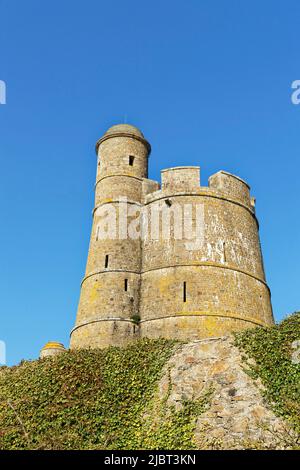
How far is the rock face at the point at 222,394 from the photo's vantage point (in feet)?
38.3

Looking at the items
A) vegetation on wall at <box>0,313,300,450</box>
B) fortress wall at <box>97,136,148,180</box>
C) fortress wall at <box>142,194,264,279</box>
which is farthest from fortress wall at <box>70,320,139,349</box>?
fortress wall at <box>97,136,148,180</box>

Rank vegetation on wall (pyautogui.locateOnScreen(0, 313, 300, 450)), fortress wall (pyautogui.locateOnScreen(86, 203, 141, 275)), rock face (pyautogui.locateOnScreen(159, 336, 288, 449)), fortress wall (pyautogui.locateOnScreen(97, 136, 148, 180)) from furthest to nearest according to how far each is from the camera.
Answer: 1. fortress wall (pyautogui.locateOnScreen(97, 136, 148, 180))
2. fortress wall (pyautogui.locateOnScreen(86, 203, 141, 275))
3. vegetation on wall (pyautogui.locateOnScreen(0, 313, 300, 450))
4. rock face (pyautogui.locateOnScreen(159, 336, 288, 449))

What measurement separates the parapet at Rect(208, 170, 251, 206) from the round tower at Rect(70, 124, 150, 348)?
12.0ft

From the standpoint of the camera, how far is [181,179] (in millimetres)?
23297

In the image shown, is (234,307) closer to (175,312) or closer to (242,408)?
(175,312)

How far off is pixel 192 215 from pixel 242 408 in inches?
442

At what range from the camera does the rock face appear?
11664 mm

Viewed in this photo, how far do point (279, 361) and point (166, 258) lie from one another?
953cm

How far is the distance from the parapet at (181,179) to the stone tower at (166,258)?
49 mm

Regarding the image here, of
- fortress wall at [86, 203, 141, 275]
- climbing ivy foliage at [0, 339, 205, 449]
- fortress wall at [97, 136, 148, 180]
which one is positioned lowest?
climbing ivy foliage at [0, 339, 205, 449]

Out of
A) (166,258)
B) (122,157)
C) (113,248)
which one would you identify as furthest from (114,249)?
(122,157)

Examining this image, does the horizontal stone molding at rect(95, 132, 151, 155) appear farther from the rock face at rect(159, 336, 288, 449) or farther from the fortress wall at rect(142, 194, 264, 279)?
the rock face at rect(159, 336, 288, 449)

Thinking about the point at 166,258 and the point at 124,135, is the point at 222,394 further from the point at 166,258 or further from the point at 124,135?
the point at 124,135
